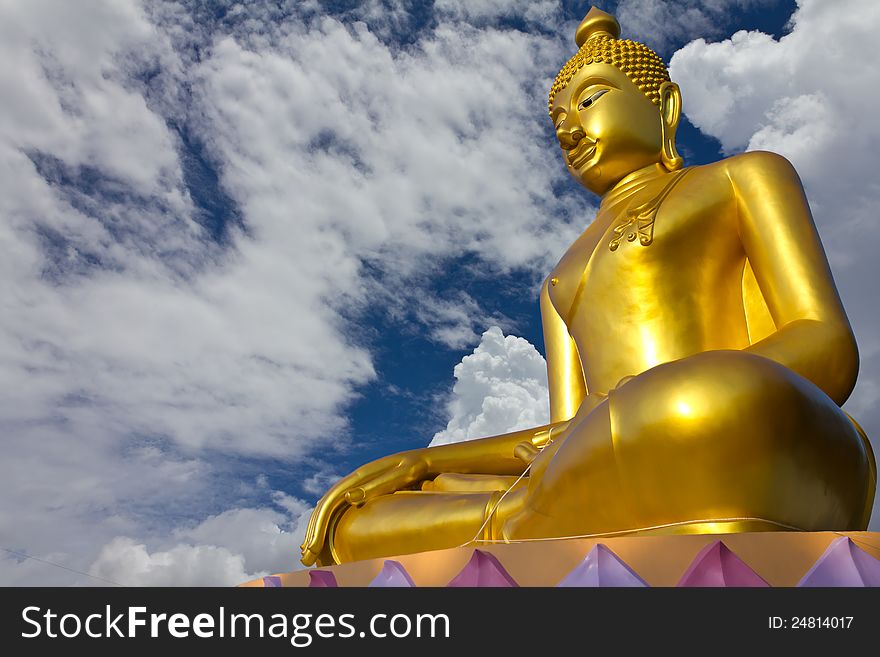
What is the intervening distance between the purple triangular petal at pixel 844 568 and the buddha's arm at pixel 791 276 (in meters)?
1.03

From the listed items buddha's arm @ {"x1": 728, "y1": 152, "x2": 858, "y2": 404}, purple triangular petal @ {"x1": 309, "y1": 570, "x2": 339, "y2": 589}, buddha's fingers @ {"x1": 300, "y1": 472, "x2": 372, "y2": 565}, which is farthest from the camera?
buddha's fingers @ {"x1": 300, "y1": 472, "x2": 372, "y2": 565}

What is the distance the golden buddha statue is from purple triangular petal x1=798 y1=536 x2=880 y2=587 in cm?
29

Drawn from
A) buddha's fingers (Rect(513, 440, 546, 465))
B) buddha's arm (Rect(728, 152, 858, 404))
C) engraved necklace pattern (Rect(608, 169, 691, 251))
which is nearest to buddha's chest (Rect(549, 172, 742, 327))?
engraved necklace pattern (Rect(608, 169, 691, 251))

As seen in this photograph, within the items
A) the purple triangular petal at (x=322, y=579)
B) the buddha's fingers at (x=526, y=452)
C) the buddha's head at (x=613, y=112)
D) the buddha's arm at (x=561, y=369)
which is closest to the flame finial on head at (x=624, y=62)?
the buddha's head at (x=613, y=112)

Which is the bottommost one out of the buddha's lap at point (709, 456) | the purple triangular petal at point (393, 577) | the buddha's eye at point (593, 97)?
the purple triangular petal at point (393, 577)

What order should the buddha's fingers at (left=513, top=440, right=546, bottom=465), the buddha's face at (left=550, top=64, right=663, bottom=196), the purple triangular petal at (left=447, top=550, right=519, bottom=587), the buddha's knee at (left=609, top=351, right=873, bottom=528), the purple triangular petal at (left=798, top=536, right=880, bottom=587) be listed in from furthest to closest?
1. the buddha's face at (left=550, top=64, right=663, bottom=196)
2. the buddha's fingers at (left=513, top=440, right=546, bottom=465)
3. the buddha's knee at (left=609, top=351, right=873, bottom=528)
4. the purple triangular petal at (left=447, top=550, right=519, bottom=587)
5. the purple triangular petal at (left=798, top=536, right=880, bottom=587)

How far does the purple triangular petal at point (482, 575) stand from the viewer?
7.15 ft

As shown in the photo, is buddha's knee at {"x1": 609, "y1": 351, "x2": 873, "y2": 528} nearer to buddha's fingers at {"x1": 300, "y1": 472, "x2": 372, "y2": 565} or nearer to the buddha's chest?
the buddha's chest

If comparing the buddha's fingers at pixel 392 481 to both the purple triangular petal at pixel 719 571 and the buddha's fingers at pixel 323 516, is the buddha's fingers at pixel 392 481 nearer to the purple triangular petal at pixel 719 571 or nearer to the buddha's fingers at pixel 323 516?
the buddha's fingers at pixel 323 516

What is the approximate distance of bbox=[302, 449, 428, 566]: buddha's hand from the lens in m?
3.60

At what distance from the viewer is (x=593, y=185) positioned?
4.66 m
